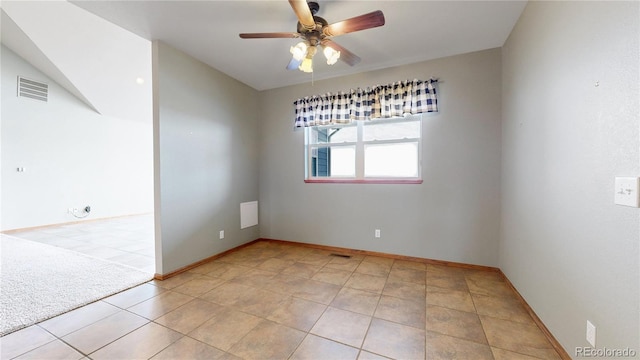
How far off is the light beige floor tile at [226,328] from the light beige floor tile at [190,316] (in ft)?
0.19

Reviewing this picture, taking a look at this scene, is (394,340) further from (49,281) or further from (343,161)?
(49,281)

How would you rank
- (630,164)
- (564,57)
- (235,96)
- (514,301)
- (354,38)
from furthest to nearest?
1. (235,96)
2. (354,38)
3. (514,301)
4. (564,57)
5. (630,164)

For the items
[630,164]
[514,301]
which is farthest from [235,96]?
[514,301]

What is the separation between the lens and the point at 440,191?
2.89 metres

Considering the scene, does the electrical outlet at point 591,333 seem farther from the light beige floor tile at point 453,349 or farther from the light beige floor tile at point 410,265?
the light beige floor tile at point 410,265

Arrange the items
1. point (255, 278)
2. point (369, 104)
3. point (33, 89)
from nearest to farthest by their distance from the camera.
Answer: point (255, 278) → point (369, 104) → point (33, 89)

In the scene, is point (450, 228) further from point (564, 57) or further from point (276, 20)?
point (276, 20)

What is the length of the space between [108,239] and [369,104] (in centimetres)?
486

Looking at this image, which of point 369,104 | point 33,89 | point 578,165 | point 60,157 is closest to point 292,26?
point 369,104

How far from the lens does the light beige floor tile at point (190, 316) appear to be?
1.71 m

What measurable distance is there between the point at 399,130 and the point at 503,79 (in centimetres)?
120

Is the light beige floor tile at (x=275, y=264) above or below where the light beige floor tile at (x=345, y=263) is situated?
above

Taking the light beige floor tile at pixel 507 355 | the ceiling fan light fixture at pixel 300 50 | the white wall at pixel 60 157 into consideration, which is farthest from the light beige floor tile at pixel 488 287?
the white wall at pixel 60 157

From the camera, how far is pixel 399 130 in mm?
3160
